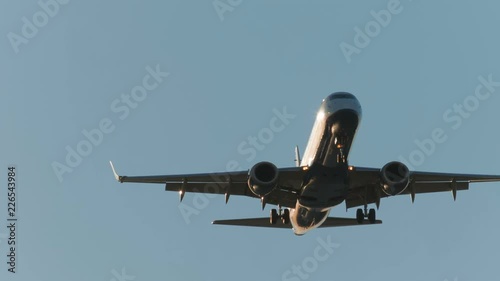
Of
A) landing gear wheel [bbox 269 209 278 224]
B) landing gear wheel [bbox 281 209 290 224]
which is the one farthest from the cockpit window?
landing gear wheel [bbox 269 209 278 224]

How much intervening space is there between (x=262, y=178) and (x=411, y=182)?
9043 mm

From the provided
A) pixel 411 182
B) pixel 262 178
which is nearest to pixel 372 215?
pixel 411 182

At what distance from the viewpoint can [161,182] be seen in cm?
4288

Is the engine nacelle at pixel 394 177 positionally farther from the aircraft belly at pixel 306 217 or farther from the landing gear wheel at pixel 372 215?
the landing gear wheel at pixel 372 215

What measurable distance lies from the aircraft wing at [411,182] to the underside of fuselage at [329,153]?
1584 mm

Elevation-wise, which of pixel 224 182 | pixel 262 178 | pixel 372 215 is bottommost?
pixel 262 178

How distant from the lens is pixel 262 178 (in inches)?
1583

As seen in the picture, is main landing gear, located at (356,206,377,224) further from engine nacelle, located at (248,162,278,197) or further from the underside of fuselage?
engine nacelle, located at (248,162,278,197)

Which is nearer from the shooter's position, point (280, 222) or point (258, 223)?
point (258, 223)

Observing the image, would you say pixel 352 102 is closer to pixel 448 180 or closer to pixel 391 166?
pixel 391 166

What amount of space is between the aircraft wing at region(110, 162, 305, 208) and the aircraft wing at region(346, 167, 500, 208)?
10.1 ft

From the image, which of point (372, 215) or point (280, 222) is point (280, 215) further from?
point (372, 215)

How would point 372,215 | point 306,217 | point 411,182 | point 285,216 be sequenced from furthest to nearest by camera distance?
1. point 285,216
2. point 372,215
3. point 306,217
4. point 411,182

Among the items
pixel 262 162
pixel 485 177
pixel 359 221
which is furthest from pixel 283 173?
pixel 485 177
